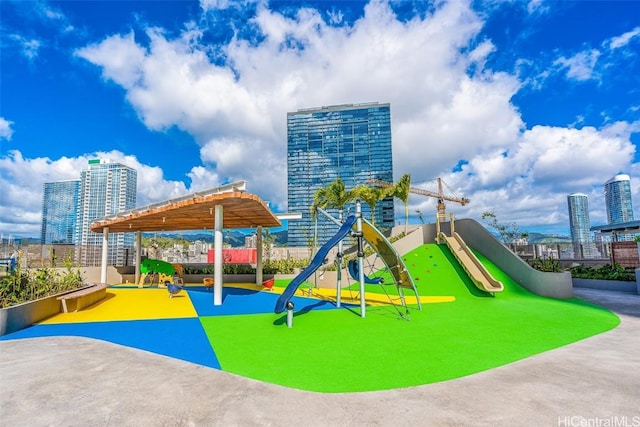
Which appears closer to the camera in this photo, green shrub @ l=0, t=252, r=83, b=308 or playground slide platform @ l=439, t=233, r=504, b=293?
green shrub @ l=0, t=252, r=83, b=308

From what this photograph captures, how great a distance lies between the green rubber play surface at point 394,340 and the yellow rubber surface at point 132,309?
2056 millimetres

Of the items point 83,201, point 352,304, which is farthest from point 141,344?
point 83,201

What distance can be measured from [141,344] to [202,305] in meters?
5.82

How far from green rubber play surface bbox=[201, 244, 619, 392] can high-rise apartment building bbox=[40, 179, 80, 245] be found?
4068 inches

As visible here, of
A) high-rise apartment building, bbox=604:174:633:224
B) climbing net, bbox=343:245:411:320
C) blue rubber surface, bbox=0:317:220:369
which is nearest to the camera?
blue rubber surface, bbox=0:317:220:369

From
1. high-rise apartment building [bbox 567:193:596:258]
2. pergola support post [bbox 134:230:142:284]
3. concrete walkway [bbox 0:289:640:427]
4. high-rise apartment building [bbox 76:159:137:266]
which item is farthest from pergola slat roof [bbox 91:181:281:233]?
high-rise apartment building [bbox 567:193:596:258]

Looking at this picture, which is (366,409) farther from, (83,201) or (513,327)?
(83,201)

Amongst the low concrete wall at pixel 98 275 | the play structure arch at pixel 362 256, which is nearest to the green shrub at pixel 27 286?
the play structure arch at pixel 362 256

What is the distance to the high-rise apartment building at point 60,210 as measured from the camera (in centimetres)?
9056

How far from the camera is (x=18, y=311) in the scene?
8.53 m

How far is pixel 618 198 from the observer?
107000mm

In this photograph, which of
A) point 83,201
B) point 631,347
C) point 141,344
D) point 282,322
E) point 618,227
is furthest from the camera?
point 83,201

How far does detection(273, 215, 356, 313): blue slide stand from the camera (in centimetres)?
920

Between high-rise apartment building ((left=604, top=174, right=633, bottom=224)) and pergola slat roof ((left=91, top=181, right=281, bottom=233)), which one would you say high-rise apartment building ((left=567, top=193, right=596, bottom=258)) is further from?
pergola slat roof ((left=91, top=181, right=281, bottom=233))
